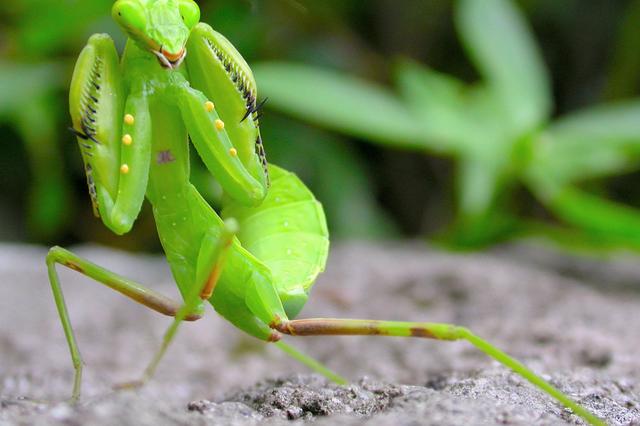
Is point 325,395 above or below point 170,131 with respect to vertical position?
below

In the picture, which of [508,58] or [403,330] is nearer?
[403,330]

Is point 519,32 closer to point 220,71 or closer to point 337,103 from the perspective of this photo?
point 337,103

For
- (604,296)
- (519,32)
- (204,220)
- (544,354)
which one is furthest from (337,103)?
(204,220)

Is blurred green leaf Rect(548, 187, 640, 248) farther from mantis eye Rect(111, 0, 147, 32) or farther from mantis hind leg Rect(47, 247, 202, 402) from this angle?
mantis eye Rect(111, 0, 147, 32)

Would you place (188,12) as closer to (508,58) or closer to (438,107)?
(438,107)

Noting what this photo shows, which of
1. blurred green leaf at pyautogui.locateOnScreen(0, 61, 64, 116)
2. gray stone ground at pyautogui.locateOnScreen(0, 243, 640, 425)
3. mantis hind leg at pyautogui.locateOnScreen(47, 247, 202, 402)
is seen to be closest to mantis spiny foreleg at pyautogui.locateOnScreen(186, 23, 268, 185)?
mantis hind leg at pyautogui.locateOnScreen(47, 247, 202, 402)

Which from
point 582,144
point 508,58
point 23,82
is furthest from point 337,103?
point 23,82
